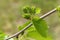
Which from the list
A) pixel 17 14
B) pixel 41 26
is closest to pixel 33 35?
pixel 41 26

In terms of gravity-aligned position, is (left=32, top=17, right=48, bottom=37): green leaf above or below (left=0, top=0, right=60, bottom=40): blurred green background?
below

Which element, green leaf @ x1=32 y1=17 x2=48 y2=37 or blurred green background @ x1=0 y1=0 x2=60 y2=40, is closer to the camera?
green leaf @ x1=32 y1=17 x2=48 y2=37

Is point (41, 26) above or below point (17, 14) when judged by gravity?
below

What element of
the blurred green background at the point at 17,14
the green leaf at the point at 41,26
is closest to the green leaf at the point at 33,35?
the green leaf at the point at 41,26

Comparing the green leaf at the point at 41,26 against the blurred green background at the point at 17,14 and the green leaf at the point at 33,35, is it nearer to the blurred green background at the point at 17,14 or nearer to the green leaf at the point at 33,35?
the green leaf at the point at 33,35

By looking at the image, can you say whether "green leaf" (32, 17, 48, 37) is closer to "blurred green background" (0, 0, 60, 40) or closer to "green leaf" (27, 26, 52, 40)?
"green leaf" (27, 26, 52, 40)

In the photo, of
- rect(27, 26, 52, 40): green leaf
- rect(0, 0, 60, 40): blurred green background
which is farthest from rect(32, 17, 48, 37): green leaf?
rect(0, 0, 60, 40): blurred green background

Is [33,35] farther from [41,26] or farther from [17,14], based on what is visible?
[17,14]
